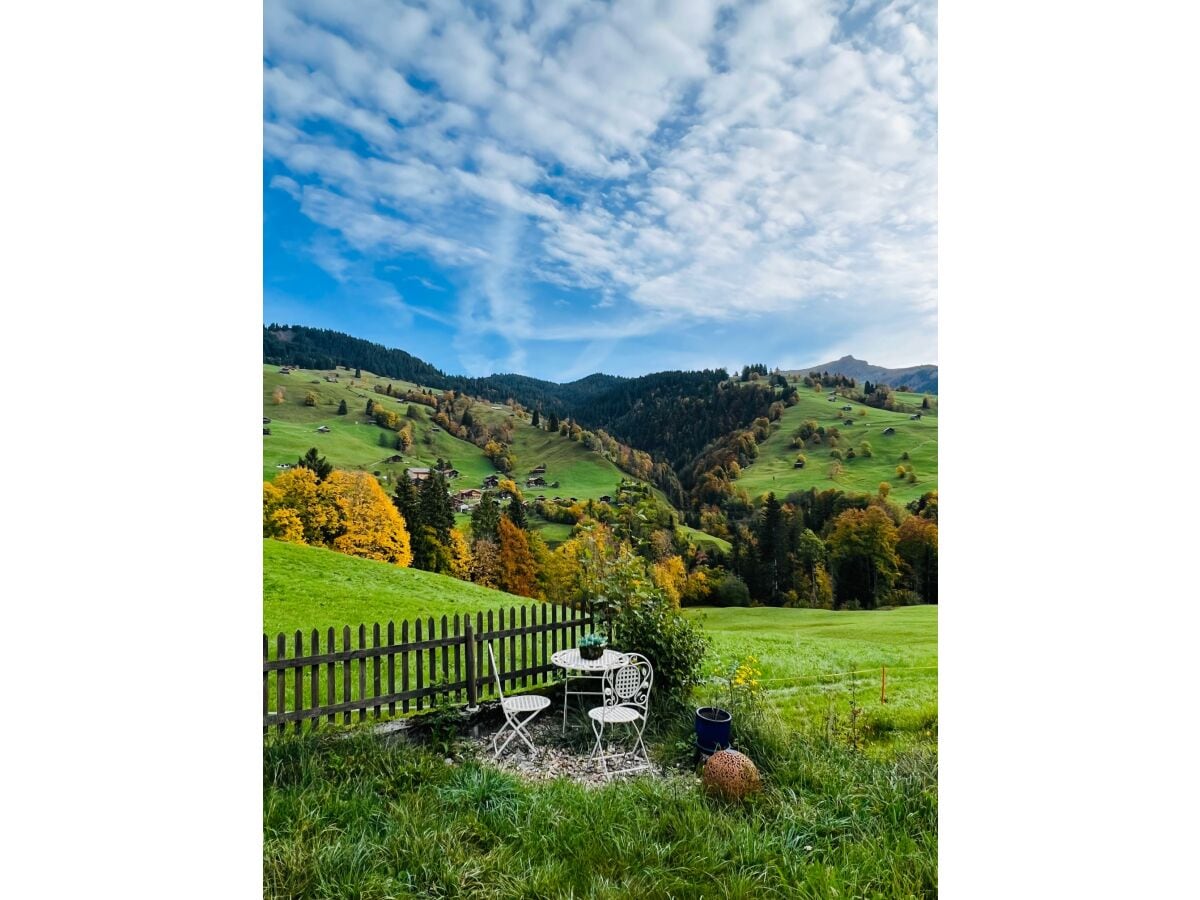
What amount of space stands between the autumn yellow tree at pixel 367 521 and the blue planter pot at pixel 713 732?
15.1 ft

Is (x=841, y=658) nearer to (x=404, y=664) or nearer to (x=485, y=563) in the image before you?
(x=485, y=563)

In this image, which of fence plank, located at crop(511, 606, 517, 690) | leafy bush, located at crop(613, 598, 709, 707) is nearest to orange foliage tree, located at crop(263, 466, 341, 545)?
fence plank, located at crop(511, 606, 517, 690)

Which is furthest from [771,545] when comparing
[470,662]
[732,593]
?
[470,662]

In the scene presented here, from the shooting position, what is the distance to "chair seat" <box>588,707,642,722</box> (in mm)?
3953

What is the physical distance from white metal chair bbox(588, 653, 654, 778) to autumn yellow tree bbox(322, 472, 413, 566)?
3.68 meters

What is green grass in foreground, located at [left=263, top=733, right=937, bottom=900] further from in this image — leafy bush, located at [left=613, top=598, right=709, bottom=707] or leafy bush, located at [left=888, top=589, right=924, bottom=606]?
leafy bush, located at [left=888, top=589, right=924, bottom=606]

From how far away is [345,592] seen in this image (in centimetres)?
656
